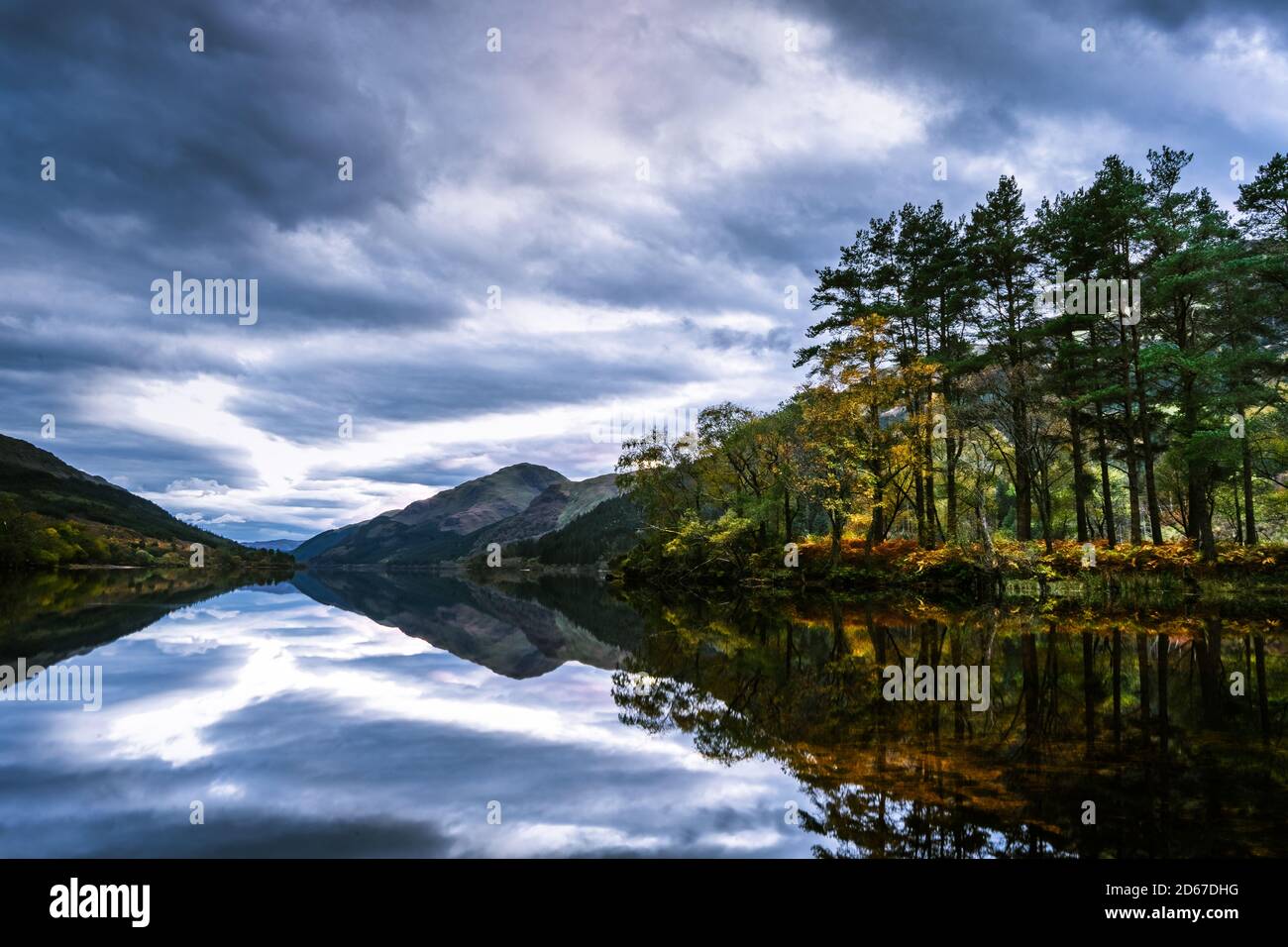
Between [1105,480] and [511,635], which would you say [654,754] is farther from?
[1105,480]

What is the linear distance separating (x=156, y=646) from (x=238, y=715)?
8.71 metres

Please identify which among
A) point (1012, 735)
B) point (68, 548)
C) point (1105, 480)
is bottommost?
point (1012, 735)

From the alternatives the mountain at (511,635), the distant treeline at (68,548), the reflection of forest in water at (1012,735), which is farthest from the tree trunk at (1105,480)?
the distant treeline at (68,548)

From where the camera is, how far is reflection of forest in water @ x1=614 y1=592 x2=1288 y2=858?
4.66m

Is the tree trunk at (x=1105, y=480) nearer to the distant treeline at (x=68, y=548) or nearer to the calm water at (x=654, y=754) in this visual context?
the calm water at (x=654, y=754)

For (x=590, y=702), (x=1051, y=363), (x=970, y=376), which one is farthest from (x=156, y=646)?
(x=1051, y=363)

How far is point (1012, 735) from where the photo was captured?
23.9 ft

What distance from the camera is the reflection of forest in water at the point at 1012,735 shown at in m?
4.66

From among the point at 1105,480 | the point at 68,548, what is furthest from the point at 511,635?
the point at 68,548

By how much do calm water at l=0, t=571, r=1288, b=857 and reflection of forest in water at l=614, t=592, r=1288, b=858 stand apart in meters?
0.04

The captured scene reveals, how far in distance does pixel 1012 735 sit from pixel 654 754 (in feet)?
13.3

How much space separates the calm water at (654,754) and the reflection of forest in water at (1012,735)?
40 mm

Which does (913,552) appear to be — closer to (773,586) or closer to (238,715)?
(773,586)

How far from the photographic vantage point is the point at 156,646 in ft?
49.4
